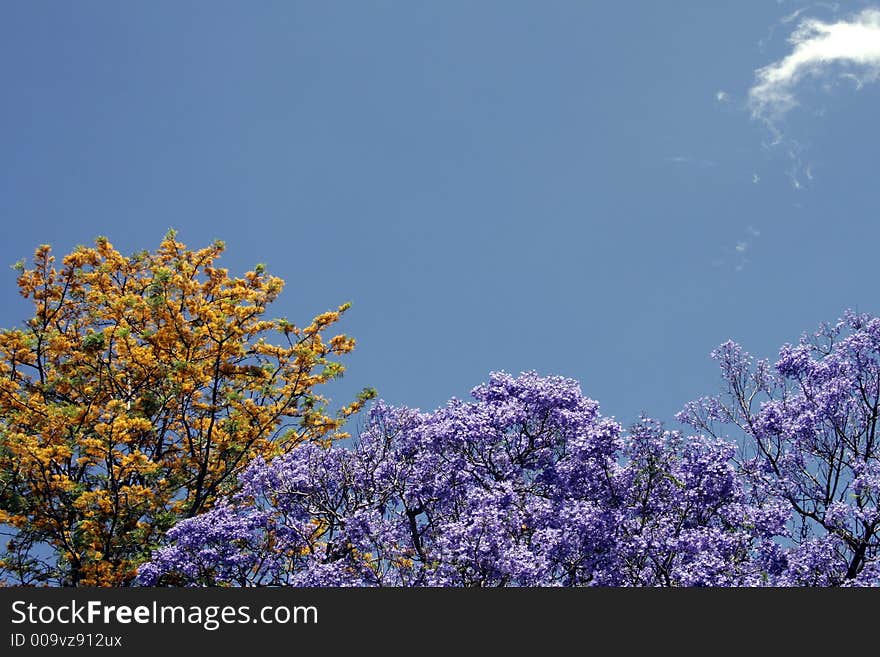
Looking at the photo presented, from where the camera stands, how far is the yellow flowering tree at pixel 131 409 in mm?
17328

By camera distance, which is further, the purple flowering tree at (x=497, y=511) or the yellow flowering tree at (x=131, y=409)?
the yellow flowering tree at (x=131, y=409)

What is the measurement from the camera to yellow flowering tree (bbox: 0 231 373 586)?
1733 cm

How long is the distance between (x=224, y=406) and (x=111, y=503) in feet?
11.5

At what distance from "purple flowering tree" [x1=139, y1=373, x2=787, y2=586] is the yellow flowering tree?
3861mm

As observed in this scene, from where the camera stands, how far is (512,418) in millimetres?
13992

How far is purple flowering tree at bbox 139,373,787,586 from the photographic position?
1134 cm

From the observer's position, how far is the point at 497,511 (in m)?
11.4

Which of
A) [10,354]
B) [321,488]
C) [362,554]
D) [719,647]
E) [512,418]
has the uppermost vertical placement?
[10,354]

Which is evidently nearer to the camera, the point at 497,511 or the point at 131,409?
the point at 497,511

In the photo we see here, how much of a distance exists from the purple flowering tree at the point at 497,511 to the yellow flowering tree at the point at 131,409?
3.86m

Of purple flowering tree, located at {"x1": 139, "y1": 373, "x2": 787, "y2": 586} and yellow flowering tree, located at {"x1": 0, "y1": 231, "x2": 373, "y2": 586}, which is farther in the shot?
yellow flowering tree, located at {"x1": 0, "y1": 231, "x2": 373, "y2": 586}

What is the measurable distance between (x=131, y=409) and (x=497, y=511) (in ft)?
36.4

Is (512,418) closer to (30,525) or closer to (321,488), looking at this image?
(321,488)

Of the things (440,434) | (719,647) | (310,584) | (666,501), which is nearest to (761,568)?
(666,501)
